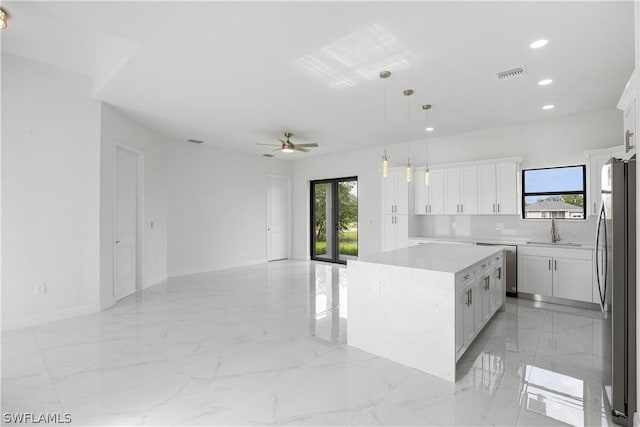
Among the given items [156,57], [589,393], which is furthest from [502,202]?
[156,57]

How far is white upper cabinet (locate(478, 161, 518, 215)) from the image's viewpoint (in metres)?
5.07

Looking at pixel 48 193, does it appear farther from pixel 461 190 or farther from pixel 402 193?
pixel 461 190

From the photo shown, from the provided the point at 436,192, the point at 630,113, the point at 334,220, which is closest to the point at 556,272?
the point at 436,192

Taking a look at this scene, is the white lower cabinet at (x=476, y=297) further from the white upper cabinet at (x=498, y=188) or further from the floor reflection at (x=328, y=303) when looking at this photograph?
the white upper cabinet at (x=498, y=188)

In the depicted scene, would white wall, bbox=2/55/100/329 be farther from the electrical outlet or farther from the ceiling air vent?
the ceiling air vent

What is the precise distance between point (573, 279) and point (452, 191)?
7.20 feet

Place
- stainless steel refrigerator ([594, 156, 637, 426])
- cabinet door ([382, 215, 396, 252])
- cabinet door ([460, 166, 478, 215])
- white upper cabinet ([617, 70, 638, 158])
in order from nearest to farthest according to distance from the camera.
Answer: stainless steel refrigerator ([594, 156, 637, 426]), white upper cabinet ([617, 70, 638, 158]), cabinet door ([460, 166, 478, 215]), cabinet door ([382, 215, 396, 252])

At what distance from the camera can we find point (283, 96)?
13.1 ft

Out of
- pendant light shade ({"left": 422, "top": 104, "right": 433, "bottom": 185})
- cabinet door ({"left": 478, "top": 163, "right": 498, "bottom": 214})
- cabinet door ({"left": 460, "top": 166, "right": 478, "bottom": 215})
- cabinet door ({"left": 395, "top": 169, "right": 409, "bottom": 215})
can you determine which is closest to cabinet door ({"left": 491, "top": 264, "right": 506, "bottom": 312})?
pendant light shade ({"left": 422, "top": 104, "right": 433, "bottom": 185})

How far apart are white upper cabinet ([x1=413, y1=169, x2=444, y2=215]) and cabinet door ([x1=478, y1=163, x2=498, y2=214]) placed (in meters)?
0.66

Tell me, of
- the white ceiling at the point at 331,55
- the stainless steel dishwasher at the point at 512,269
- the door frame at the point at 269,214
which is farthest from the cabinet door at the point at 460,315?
the door frame at the point at 269,214

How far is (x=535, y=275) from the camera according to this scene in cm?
461

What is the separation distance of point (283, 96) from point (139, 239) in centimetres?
354

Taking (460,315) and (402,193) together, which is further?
(402,193)
